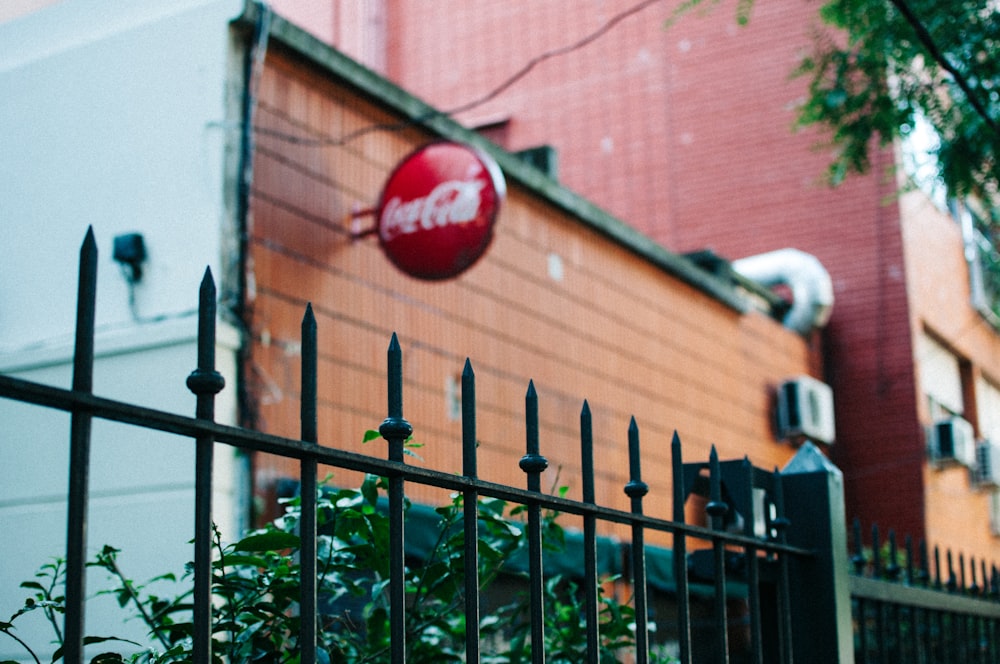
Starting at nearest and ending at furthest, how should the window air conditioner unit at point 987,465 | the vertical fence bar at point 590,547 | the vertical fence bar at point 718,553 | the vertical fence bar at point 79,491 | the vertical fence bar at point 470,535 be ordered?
1. the vertical fence bar at point 79,491
2. the vertical fence bar at point 470,535
3. the vertical fence bar at point 590,547
4. the vertical fence bar at point 718,553
5. the window air conditioner unit at point 987,465

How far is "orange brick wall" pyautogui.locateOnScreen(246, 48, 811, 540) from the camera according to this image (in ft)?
25.2

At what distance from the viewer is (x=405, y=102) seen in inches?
357

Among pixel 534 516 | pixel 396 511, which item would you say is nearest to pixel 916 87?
pixel 534 516

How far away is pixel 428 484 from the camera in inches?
79.9

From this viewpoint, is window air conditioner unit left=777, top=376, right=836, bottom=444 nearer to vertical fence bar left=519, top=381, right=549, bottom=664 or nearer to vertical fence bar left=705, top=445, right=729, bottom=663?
vertical fence bar left=705, top=445, right=729, bottom=663

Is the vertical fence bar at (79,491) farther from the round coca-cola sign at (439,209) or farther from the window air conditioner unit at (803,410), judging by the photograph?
the window air conditioner unit at (803,410)

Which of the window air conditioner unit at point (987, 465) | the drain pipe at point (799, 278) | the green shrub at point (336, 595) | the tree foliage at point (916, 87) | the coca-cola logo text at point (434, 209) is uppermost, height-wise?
the drain pipe at point (799, 278)

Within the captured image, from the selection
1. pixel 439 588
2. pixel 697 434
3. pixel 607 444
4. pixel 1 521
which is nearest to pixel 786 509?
pixel 439 588

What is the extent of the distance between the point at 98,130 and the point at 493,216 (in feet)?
9.01

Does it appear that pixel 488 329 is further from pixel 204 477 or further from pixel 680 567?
pixel 204 477

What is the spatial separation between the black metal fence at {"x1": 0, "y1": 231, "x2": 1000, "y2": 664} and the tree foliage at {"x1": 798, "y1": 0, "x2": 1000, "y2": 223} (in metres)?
3.52

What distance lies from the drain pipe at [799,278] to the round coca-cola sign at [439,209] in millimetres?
7104

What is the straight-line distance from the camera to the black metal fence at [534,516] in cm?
153

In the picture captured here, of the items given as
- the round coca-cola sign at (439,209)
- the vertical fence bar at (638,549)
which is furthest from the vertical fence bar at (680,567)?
the round coca-cola sign at (439,209)
